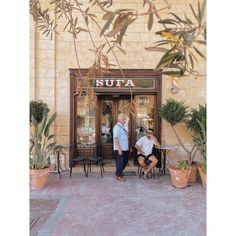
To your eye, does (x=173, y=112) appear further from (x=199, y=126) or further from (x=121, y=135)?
(x=121, y=135)

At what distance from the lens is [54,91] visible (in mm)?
6828

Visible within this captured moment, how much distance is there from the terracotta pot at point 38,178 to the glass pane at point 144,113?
126 inches

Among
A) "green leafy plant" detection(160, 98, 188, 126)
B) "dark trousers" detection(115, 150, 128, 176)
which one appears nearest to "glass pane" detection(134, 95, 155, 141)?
"green leafy plant" detection(160, 98, 188, 126)

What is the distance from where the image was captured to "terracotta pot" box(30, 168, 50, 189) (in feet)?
17.2

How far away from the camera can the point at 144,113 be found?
7.41 metres

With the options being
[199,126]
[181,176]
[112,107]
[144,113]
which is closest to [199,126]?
[199,126]

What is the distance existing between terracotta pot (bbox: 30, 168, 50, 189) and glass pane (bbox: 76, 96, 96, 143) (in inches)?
80.7

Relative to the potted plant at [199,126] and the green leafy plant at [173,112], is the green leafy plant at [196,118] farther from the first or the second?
the green leafy plant at [173,112]

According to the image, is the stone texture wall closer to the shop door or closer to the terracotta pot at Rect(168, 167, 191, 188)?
the shop door

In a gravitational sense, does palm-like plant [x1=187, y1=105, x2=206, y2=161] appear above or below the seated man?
above

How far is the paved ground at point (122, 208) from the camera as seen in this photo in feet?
11.6
